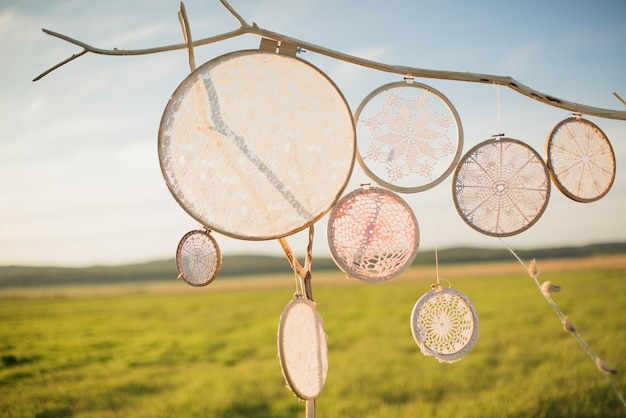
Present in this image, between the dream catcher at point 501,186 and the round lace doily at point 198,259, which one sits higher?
the dream catcher at point 501,186

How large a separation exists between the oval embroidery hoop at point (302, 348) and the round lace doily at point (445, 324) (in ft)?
1.08

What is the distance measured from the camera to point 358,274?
1317 millimetres

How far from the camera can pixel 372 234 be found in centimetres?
135

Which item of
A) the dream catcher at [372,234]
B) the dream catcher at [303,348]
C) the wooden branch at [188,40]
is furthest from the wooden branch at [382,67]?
the dream catcher at [303,348]

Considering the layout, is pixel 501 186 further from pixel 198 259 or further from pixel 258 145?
pixel 198 259

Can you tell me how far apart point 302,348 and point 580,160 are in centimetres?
109

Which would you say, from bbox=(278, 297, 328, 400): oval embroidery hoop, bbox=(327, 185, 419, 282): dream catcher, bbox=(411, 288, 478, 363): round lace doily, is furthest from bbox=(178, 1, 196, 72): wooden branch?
bbox=(411, 288, 478, 363): round lace doily

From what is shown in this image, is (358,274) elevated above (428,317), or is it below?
above

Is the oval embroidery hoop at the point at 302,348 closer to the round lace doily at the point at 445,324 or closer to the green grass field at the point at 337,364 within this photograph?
the round lace doily at the point at 445,324

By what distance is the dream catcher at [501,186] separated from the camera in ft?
4.72

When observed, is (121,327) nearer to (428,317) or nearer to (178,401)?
(178,401)

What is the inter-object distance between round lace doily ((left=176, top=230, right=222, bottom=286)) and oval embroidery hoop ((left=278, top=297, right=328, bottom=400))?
0.37 m

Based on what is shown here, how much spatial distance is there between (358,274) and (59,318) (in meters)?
8.00

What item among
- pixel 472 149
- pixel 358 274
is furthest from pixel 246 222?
pixel 472 149
